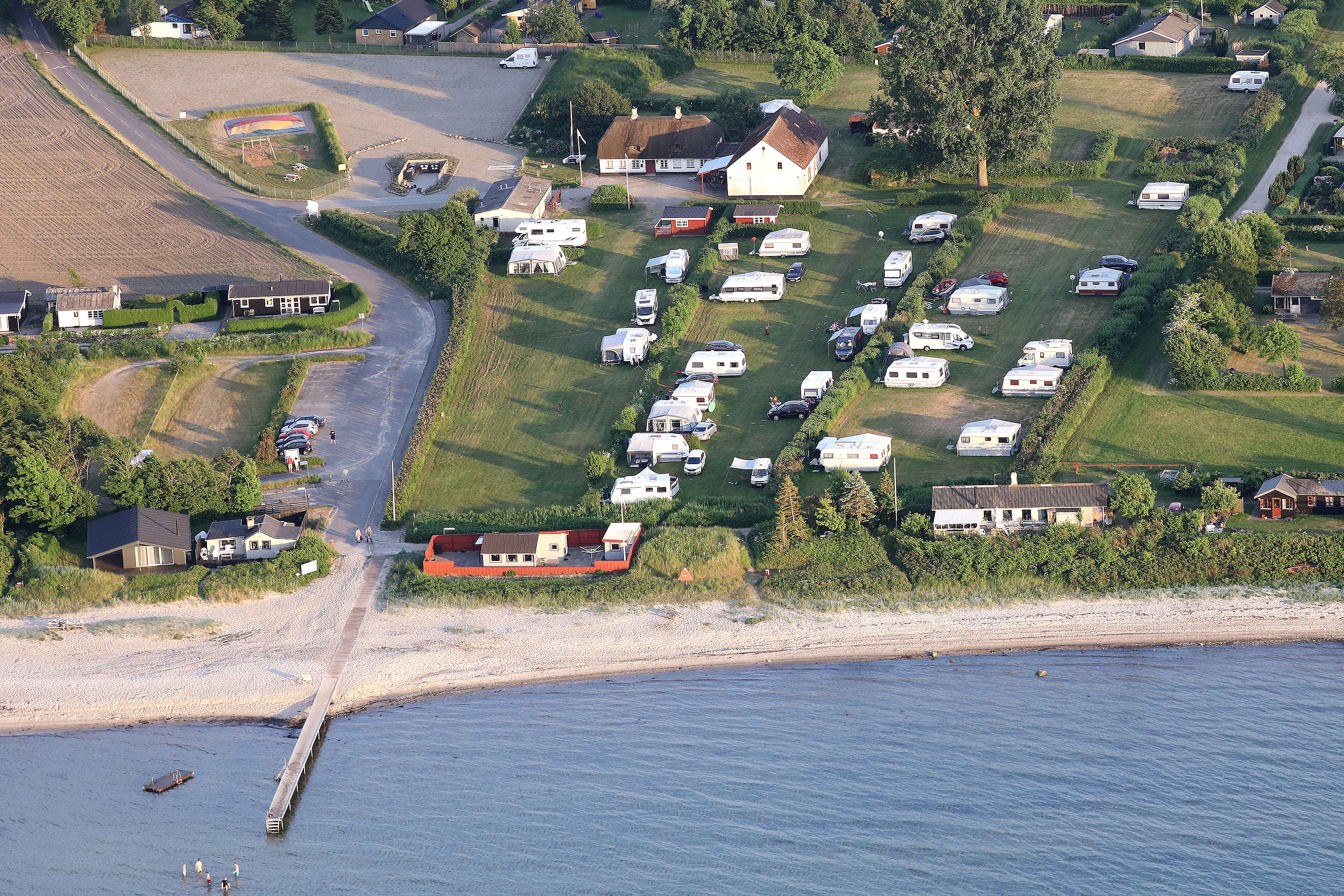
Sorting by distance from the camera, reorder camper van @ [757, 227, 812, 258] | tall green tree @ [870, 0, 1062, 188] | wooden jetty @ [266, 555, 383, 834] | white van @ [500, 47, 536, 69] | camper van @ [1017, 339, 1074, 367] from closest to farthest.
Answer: wooden jetty @ [266, 555, 383, 834]
camper van @ [1017, 339, 1074, 367]
camper van @ [757, 227, 812, 258]
tall green tree @ [870, 0, 1062, 188]
white van @ [500, 47, 536, 69]

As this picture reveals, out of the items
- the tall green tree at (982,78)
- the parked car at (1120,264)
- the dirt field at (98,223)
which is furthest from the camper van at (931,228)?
the dirt field at (98,223)

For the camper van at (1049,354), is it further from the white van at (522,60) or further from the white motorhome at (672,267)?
the white van at (522,60)

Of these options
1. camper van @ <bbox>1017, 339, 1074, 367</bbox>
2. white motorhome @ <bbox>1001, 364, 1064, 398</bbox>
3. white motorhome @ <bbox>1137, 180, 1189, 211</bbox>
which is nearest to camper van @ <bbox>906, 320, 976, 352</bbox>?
camper van @ <bbox>1017, 339, 1074, 367</bbox>

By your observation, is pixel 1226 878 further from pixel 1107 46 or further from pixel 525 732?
pixel 1107 46

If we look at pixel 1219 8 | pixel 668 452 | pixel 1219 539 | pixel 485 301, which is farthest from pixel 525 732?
pixel 1219 8

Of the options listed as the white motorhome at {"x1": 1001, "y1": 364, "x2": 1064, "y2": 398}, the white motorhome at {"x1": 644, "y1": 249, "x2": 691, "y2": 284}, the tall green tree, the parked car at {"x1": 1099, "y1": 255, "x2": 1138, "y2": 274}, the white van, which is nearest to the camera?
the white motorhome at {"x1": 1001, "y1": 364, "x2": 1064, "y2": 398}

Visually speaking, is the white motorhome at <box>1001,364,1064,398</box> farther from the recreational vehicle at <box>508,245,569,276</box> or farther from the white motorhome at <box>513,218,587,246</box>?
the white motorhome at <box>513,218,587,246</box>

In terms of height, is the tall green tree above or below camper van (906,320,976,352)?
above
